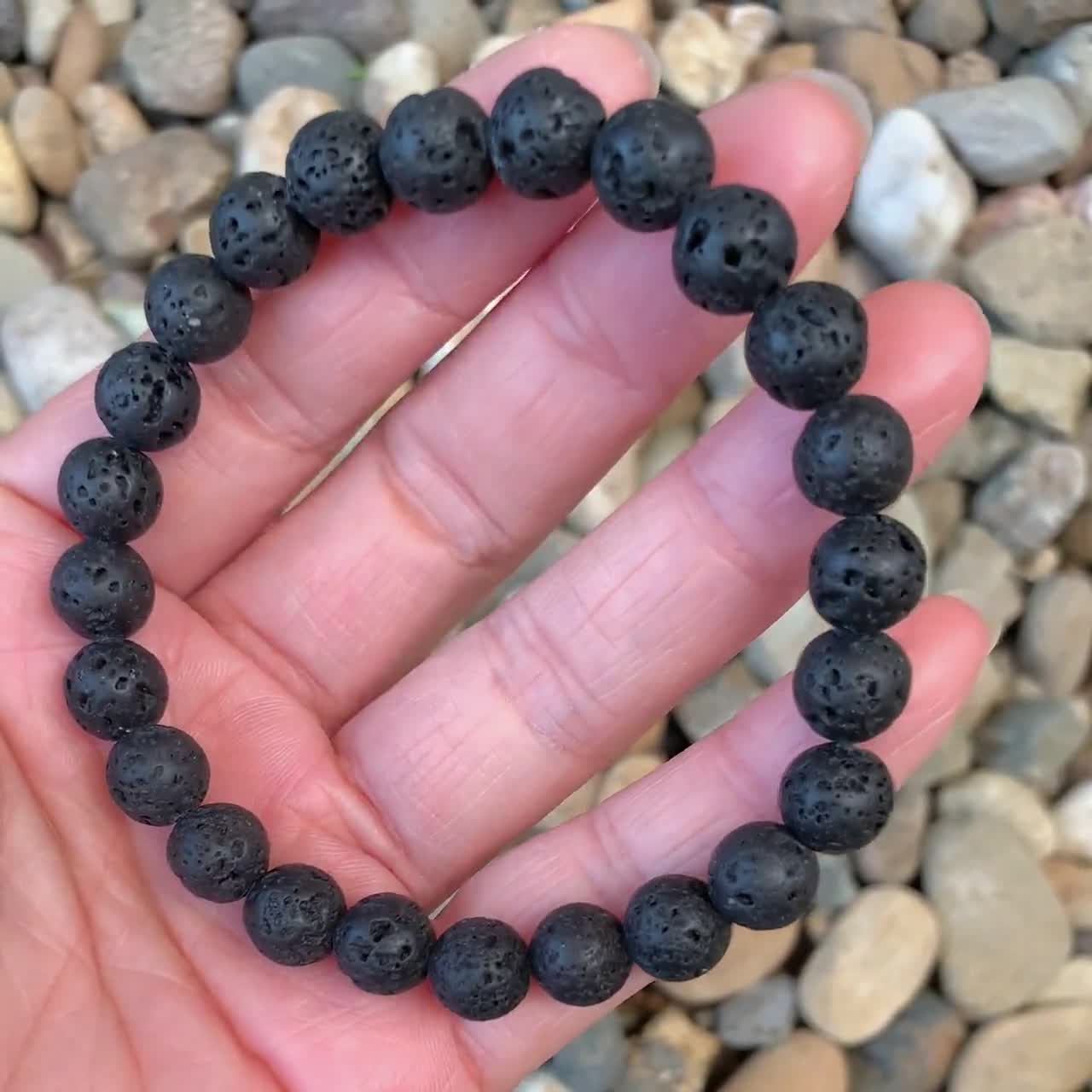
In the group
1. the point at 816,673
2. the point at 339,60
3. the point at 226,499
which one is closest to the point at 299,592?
the point at 226,499

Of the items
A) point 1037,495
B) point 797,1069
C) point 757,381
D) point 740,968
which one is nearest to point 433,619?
point 757,381

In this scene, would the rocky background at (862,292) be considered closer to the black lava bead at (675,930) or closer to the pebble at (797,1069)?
the pebble at (797,1069)

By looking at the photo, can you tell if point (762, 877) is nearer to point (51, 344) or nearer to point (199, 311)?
point (199, 311)

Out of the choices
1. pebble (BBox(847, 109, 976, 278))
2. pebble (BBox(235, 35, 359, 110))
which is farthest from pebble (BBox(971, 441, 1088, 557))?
pebble (BBox(235, 35, 359, 110))

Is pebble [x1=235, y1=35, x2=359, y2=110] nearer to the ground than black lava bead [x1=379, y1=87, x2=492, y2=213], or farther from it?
nearer to the ground

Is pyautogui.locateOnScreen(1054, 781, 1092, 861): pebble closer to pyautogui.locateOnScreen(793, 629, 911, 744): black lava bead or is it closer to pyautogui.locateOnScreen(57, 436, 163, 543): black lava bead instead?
pyautogui.locateOnScreen(793, 629, 911, 744): black lava bead

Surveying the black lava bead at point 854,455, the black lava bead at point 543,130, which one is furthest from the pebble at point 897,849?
the black lava bead at point 543,130

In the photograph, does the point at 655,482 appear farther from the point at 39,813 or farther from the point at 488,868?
A: the point at 39,813
